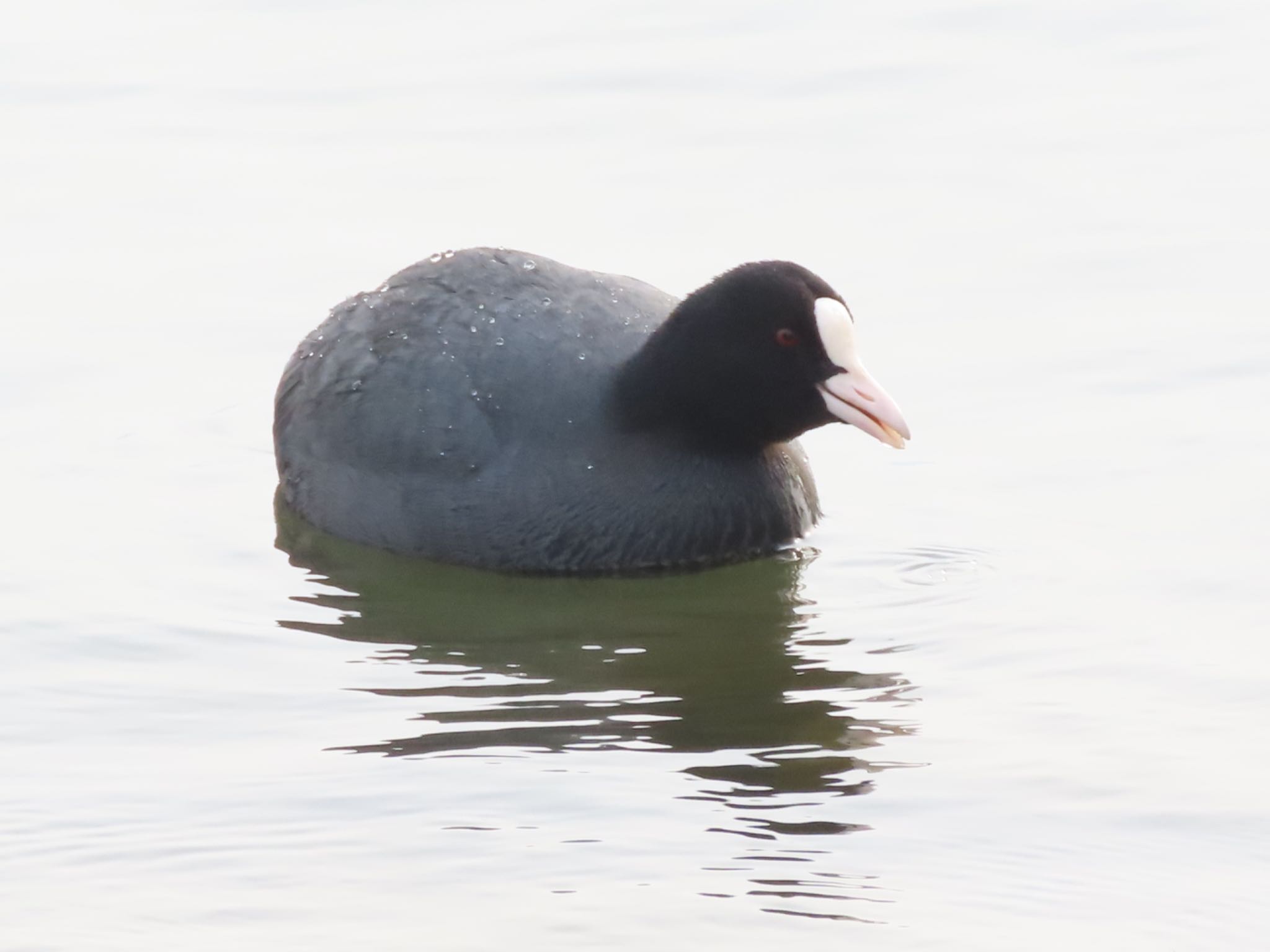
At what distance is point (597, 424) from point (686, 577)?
564mm

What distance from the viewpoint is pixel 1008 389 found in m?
8.95

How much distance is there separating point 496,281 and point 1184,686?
9.32 feet

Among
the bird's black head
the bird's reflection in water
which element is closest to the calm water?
the bird's reflection in water

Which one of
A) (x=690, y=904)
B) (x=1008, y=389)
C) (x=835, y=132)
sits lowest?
(x=690, y=904)

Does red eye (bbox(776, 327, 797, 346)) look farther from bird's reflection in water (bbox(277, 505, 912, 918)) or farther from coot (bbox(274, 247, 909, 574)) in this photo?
bird's reflection in water (bbox(277, 505, 912, 918))

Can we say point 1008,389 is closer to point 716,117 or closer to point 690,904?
point 716,117

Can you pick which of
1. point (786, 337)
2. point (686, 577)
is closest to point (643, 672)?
point (686, 577)

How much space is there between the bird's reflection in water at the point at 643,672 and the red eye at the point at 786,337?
0.68m

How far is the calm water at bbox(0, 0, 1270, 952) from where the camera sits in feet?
18.3

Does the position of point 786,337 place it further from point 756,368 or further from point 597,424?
point 597,424

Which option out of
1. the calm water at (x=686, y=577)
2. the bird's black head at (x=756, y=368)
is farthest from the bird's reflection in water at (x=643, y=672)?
the bird's black head at (x=756, y=368)

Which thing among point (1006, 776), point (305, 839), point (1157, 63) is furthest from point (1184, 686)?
point (1157, 63)

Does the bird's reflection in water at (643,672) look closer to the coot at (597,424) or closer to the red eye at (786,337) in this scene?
the coot at (597,424)

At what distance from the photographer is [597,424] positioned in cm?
806
